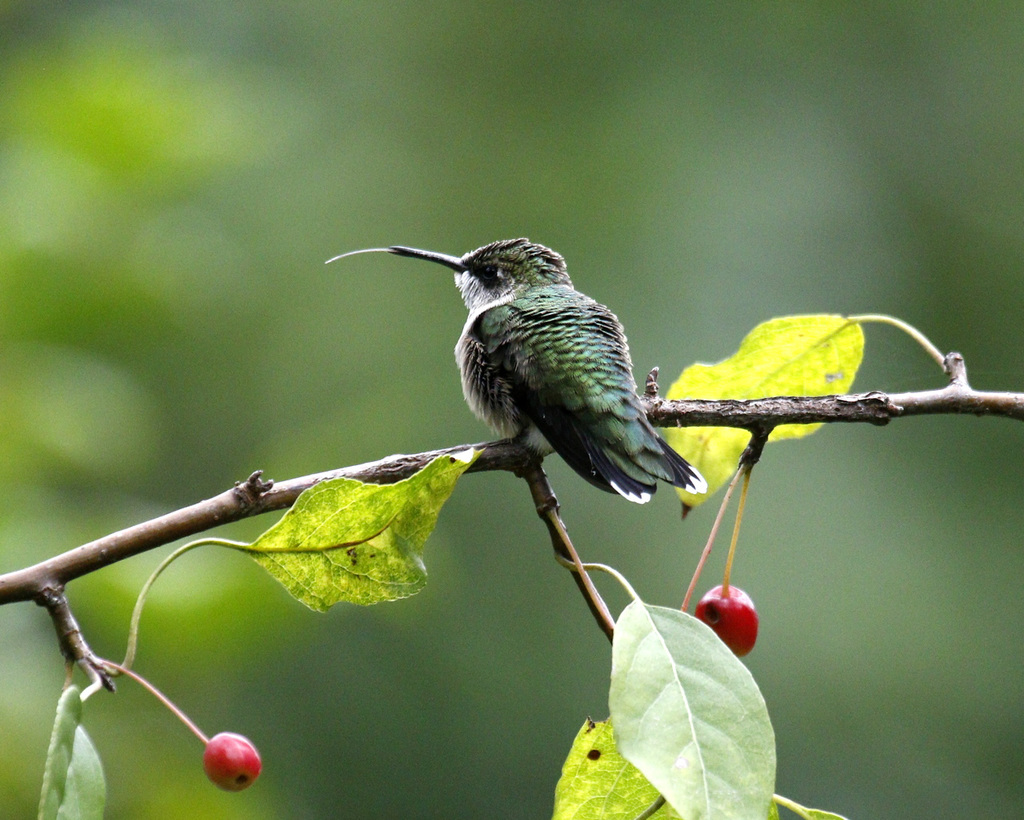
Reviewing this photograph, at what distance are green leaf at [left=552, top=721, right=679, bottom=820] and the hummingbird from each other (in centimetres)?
77

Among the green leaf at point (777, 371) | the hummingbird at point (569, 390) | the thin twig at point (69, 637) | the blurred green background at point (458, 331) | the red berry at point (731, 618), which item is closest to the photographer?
the thin twig at point (69, 637)

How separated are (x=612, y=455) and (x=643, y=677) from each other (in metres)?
1.08

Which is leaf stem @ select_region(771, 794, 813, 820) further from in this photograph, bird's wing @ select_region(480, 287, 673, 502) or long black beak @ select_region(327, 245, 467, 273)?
long black beak @ select_region(327, 245, 467, 273)

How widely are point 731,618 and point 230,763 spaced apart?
101 cm

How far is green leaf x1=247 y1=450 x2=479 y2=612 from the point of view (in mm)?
1623

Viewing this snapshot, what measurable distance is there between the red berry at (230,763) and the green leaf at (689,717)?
70 centimetres

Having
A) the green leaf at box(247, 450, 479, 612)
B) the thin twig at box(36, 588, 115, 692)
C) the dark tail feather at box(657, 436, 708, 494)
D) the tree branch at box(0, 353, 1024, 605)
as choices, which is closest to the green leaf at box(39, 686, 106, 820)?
the thin twig at box(36, 588, 115, 692)

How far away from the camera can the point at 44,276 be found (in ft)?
11.4

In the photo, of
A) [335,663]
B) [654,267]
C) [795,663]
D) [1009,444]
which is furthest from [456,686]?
[1009,444]

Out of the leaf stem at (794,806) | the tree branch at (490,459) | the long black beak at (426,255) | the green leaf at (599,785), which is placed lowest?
the leaf stem at (794,806)

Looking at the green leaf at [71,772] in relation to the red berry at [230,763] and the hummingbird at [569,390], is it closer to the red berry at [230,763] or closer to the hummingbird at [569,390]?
the red berry at [230,763]

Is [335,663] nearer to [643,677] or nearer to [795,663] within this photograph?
[795,663]

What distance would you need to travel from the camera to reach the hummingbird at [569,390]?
8.18 ft

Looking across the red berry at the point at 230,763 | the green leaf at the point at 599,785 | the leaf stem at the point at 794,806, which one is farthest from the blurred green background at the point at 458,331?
the leaf stem at the point at 794,806
